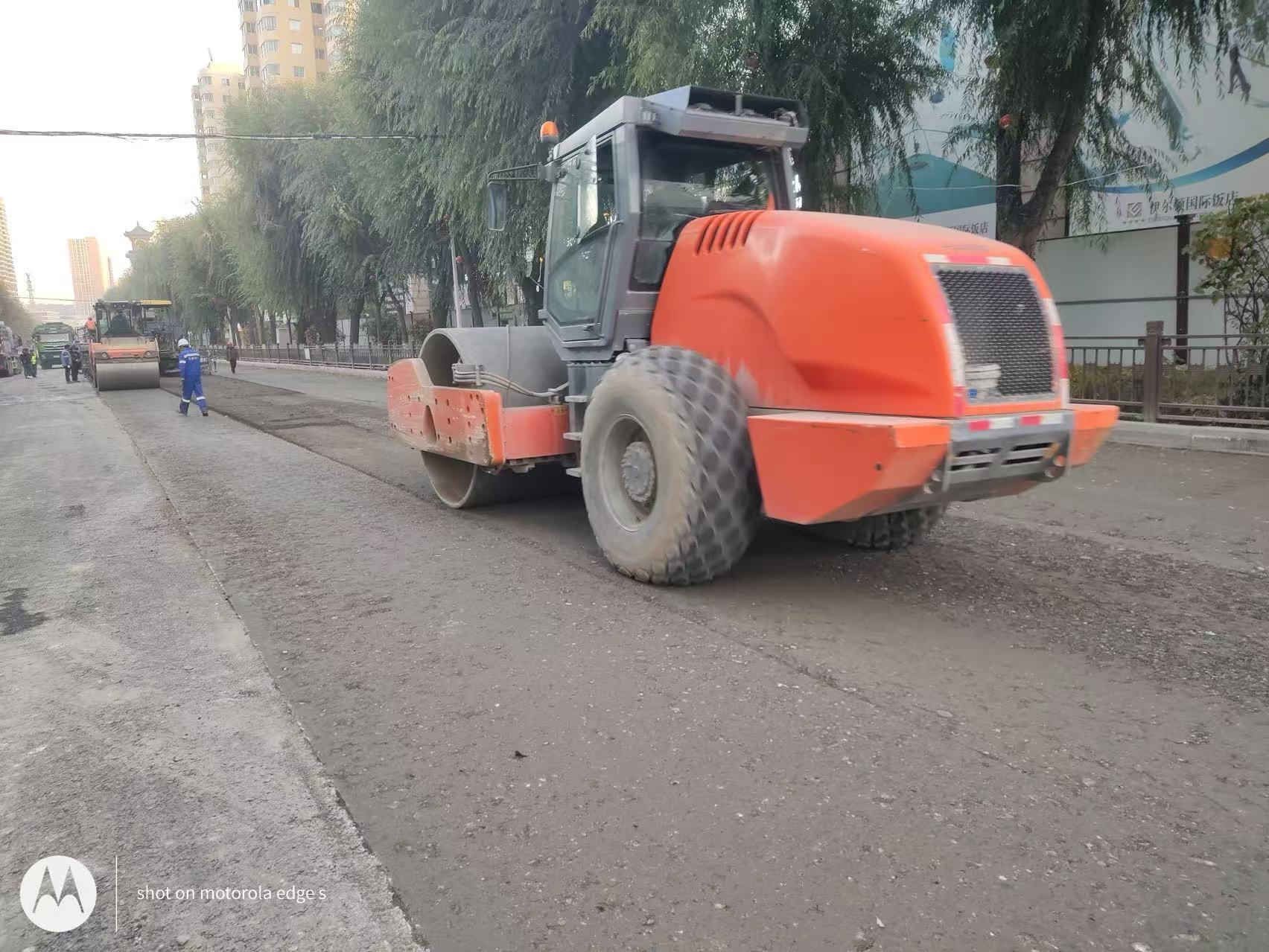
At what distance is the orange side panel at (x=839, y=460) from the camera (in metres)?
3.85

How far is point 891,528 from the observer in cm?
562

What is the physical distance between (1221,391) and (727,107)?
7455 millimetres

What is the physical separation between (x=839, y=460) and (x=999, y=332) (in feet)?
3.25

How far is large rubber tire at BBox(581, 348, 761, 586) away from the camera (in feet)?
15.3

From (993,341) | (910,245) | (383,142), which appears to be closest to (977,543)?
(993,341)

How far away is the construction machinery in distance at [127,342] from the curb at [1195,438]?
→ 89.6ft

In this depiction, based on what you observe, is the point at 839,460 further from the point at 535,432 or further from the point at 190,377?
the point at 190,377

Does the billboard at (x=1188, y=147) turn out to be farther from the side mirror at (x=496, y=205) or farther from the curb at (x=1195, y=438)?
the side mirror at (x=496, y=205)

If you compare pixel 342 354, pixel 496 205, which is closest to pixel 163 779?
pixel 496 205

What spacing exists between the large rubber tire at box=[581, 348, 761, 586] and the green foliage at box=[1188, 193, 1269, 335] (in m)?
8.24

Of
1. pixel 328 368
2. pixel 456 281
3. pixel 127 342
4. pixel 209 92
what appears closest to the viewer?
pixel 456 281

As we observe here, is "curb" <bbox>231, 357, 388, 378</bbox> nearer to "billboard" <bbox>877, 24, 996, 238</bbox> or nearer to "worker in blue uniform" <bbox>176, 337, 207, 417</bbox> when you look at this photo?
"worker in blue uniform" <bbox>176, 337, 207, 417</bbox>

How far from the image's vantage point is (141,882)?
8.50 feet

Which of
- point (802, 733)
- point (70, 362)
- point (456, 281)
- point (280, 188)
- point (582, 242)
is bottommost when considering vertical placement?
point (802, 733)
